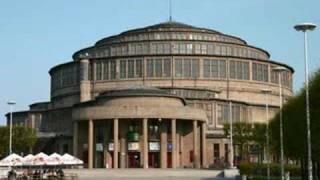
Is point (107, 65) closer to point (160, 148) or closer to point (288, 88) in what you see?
point (160, 148)

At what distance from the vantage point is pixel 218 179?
7725 centimetres

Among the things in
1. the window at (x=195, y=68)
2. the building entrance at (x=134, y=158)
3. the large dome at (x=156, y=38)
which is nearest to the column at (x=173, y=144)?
the building entrance at (x=134, y=158)

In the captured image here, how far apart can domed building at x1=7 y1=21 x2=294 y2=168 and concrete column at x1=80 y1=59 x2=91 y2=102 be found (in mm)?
199

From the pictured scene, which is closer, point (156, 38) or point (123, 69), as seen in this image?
point (123, 69)

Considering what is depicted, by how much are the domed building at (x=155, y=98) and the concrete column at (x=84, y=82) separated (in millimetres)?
199

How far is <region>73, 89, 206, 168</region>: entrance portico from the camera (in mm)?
111938

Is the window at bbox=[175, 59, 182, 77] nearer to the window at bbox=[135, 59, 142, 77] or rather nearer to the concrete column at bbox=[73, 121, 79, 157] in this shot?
the window at bbox=[135, 59, 142, 77]

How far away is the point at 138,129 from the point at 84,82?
26.4 m

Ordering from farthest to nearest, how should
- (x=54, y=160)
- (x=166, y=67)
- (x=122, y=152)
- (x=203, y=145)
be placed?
(x=166, y=67) < (x=203, y=145) < (x=122, y=152) < (x=54, y=160)

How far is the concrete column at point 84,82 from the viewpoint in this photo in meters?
137

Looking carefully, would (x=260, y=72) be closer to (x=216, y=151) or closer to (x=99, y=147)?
(x=216, y=151)

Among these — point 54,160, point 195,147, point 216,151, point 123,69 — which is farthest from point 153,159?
point 54,160

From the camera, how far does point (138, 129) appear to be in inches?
4537

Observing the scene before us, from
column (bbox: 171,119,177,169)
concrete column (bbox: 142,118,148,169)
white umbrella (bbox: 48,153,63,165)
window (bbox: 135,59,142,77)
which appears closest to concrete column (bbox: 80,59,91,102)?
window (bbox: 135,59,142,77)
